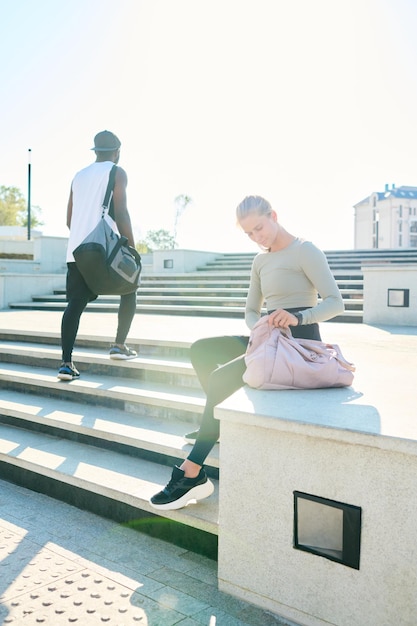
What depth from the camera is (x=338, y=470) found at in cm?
218

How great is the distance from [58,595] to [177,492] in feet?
2.50

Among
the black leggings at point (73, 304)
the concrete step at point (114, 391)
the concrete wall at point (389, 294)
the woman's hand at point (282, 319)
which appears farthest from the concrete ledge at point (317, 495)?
the concrete wall at point (389, 294)

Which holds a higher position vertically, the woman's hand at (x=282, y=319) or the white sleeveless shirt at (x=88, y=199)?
the white sleeveless shirt at (x=88, y=199)

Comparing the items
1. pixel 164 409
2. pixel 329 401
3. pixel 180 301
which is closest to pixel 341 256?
pixel 180 301

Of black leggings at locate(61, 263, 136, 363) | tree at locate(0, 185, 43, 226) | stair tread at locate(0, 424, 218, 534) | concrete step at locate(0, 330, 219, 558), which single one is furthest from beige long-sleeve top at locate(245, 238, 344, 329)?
tree at locate(0, 185, 43, 226)

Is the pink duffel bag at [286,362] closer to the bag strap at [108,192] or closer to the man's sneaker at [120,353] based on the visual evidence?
the bag strap at [108,192]

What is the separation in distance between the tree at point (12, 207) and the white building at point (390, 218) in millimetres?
45674

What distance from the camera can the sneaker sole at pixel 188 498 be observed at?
9.63 ft

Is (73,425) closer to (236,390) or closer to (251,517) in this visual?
(236,390)

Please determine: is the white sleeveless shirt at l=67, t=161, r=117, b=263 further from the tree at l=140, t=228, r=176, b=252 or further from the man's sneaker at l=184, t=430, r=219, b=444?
the tree at l=140, t=228, r=176, b=252

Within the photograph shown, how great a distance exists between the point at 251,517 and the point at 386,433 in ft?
2.53

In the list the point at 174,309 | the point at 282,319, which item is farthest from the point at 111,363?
the point at 174,309

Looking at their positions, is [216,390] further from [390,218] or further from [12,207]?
[390,218]

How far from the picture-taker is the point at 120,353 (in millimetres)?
5074
